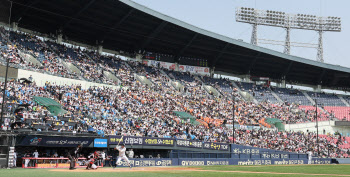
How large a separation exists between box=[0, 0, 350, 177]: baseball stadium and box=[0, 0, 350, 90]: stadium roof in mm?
202

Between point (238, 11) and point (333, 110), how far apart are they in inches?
1001

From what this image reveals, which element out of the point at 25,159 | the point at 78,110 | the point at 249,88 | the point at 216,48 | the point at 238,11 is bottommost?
the point at 25,159

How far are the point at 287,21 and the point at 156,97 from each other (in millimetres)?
41259

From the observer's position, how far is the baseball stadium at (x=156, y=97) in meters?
28.7

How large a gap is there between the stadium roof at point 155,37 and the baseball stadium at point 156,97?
202mm

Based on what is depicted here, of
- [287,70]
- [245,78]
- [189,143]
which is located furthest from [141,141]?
[287,70]

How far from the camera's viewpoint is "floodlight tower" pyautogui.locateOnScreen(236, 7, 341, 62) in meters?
74.8

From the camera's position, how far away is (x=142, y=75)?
5578 centimetres

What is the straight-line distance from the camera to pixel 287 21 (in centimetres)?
7794

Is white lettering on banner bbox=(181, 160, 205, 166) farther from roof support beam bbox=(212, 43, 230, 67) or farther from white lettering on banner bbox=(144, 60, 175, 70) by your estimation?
roof support beam bbox=(212, 43, 230, 67)

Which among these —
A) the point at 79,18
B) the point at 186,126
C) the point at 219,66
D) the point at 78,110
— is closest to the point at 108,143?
the point at 78,110

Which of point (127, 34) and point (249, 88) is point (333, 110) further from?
point (127, 34)

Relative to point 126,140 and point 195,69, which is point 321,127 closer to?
point 195,69

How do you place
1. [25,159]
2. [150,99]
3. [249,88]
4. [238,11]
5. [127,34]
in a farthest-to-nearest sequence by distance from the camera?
[238,11] → [249,88] → [127,34] → [150,99] → [25,159]
